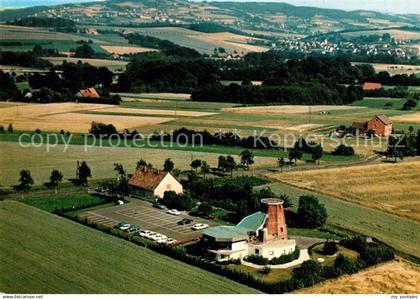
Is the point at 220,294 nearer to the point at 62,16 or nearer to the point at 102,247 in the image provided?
the point at 102,247

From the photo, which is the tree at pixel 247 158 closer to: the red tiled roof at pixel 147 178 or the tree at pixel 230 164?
the tree at pixel 230 164

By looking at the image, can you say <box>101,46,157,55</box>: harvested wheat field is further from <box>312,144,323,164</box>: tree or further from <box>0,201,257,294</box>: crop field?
<box>0,201,257,294</box>: crop field

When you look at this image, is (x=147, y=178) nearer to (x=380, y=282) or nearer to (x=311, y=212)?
(x=311, y=212)

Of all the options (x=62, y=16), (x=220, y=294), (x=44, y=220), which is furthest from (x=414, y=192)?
(x=62, y=16)

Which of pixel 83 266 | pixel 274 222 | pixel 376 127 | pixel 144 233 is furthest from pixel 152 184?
pixel 376 127

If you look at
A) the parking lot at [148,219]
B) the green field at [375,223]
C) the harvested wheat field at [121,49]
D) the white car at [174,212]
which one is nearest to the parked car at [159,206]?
the parking lot at [148,219]
